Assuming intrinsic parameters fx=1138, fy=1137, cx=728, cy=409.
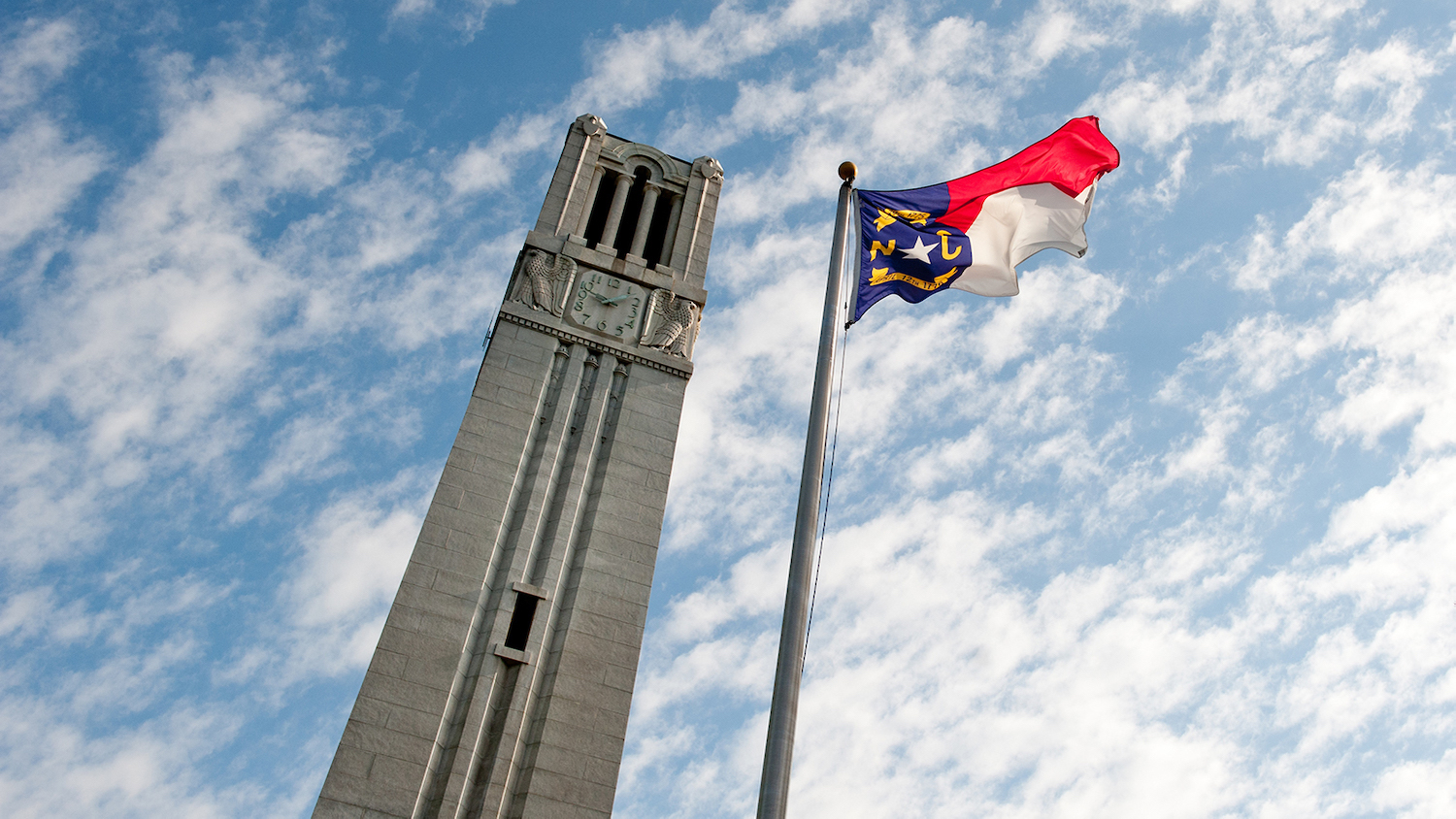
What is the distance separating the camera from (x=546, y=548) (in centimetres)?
2445

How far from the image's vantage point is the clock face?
95.0 ft

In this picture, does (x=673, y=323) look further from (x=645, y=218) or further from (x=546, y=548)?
(x=546, y=548)

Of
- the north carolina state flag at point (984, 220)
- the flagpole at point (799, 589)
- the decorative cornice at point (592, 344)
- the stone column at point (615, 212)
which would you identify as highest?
the stone column at point (615, 212)

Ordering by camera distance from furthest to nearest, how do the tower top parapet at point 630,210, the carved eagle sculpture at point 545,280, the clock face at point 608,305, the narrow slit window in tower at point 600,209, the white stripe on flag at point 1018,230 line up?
the narrow slit window in tower at point 600,209 → the tower top parapet at point 630,210 → the clock face at point 608,305 → the carved eagle sculpture at point 545,280 → the white stripe on flag at point 1018,230

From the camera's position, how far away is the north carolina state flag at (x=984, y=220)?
1948cm

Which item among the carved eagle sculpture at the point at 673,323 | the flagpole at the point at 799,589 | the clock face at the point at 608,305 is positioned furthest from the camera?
the carved eagle sculpture at the point at 673,323

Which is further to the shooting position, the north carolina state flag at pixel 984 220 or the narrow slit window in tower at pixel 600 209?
the narrow slit window in tower at pixel 600 209

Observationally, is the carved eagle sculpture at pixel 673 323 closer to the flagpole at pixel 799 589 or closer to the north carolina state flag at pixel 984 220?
the north carolina state flag at pixel 984 220

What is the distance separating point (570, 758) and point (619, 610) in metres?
3.45

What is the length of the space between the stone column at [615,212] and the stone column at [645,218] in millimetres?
544

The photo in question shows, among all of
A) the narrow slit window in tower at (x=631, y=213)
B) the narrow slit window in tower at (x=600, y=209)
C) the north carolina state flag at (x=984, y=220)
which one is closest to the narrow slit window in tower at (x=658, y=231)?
the narrow slit window in tower at (x=631, y=213)

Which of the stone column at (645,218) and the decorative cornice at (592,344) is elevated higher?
the stone column at (645,218)

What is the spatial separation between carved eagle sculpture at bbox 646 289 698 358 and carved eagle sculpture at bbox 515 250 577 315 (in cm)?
242

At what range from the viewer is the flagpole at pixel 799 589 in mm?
13305
